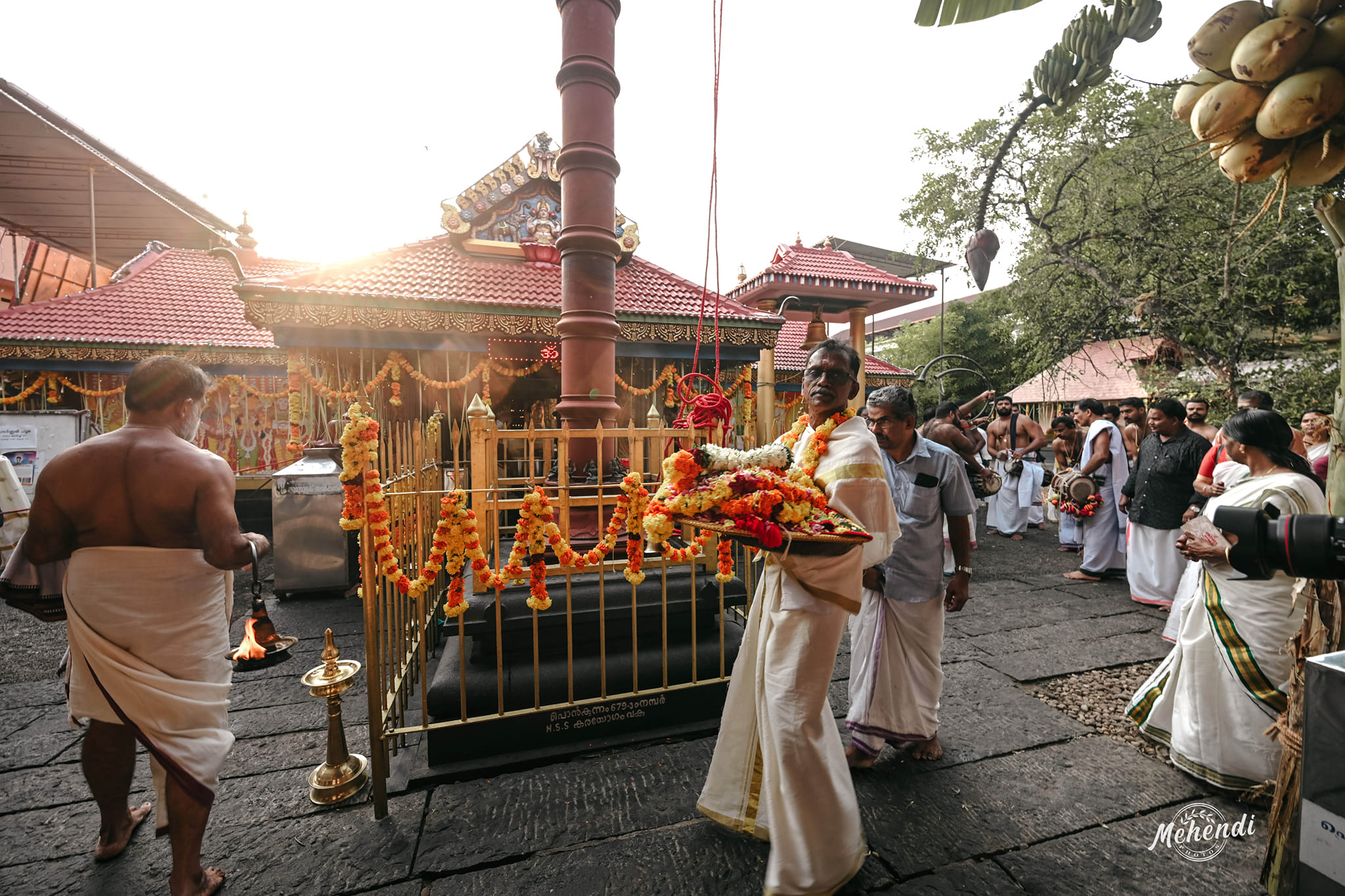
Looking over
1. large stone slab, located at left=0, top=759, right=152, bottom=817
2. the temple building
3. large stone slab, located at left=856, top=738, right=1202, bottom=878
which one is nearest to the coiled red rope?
large stone slab, located at left=856, top=738, right=1202, bottom=878

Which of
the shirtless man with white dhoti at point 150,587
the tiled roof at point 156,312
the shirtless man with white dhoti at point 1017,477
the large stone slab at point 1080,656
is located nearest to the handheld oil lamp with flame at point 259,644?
the shirtless man with white dhoti at point 150,587

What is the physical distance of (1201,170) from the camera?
28.0 feet

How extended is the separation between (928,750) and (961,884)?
0.87 m

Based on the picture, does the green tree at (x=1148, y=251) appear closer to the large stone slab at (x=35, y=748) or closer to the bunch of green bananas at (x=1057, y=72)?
the bunch of green bananas at (x=1057, y=72)

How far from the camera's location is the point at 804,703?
6.50ft

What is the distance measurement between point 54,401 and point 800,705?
14206 mm

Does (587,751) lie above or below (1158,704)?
below

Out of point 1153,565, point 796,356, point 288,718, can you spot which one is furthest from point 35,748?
point 796,356

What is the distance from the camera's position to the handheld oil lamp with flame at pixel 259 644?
88.4 inches

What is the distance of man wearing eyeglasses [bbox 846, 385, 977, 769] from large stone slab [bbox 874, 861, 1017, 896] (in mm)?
692

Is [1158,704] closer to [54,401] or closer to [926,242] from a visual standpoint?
[926,242]

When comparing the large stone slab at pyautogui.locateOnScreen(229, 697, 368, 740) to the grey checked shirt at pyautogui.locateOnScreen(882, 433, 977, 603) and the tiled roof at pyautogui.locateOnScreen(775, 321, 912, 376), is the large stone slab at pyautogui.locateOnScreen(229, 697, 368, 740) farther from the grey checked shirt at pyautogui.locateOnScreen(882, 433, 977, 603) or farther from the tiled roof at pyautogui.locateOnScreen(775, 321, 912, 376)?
the tiled roof at pyautogui.locateOnScreen(775, 321, 912, 376)

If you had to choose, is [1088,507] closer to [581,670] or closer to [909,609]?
[909,609]

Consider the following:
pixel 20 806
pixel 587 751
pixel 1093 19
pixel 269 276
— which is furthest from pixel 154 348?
pixel 1093 19
